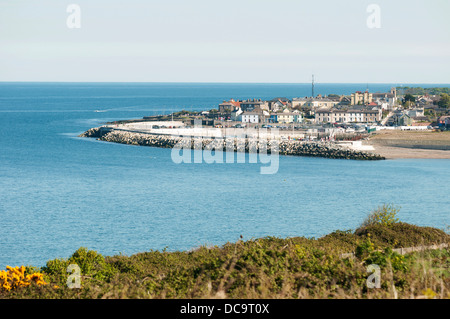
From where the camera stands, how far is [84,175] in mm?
44562

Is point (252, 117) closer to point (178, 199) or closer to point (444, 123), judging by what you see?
point (444, 123)

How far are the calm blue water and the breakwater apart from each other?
2.81 metres

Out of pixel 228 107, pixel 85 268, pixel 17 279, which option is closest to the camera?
pixel 17 279

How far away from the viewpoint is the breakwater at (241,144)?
55.6 meters

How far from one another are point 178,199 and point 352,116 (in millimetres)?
50894

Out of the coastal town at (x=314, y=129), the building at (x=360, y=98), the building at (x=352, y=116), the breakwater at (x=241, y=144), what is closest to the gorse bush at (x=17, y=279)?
the breakwater at (x=241, y=144)

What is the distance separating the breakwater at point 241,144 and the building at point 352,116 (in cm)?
2194

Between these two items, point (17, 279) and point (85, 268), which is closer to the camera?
point (17, 279)

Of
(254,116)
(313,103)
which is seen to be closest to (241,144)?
(254,116)

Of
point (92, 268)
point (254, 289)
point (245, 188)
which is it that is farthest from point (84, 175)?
point (254, 289)

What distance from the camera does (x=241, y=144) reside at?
60469mm

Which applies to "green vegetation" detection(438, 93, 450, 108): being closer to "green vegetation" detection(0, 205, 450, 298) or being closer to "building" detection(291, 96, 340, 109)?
"building" detection(291, 96, 340, 109)

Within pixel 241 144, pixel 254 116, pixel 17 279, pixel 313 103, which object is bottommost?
pixel 241 144
